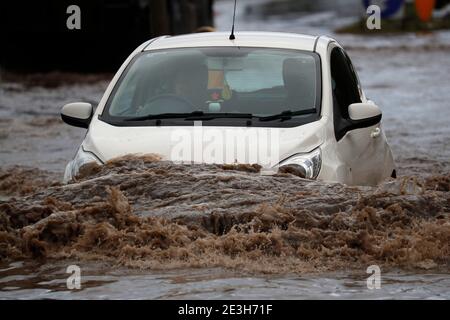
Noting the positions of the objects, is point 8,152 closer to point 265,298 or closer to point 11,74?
point 265,298

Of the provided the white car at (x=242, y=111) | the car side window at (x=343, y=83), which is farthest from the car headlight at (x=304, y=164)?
the car side window at (x=343, y=83)

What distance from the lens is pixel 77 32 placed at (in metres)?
25.5

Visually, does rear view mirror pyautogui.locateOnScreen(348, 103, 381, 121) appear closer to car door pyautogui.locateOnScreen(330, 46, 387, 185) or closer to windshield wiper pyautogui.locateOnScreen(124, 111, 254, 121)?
car door pyautogui.locateOnScreen(330, 46, 387, 185)

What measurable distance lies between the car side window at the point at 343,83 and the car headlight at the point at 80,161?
1.83 m

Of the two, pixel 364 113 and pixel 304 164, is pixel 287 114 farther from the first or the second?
pixel 304 164

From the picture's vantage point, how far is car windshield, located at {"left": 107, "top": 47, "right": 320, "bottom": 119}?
941 centimetres

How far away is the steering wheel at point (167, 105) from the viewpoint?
9391 millimetres

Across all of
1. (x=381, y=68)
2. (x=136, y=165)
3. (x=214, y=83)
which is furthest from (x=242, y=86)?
(x=381, y=68)

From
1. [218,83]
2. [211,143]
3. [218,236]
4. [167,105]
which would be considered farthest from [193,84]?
[218,236]

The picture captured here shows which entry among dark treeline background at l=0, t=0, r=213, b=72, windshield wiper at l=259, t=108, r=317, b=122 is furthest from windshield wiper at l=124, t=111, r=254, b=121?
dark treeline background at l=0, t=0, r=213, b=72

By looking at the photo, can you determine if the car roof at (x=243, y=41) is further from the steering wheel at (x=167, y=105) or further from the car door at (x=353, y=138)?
the steering wheel at (x=167, y=105)

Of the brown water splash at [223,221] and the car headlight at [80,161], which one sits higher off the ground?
the car headlight at [80,161]

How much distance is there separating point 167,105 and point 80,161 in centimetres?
86

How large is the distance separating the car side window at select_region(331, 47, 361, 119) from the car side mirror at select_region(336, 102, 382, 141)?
5.7 inches
